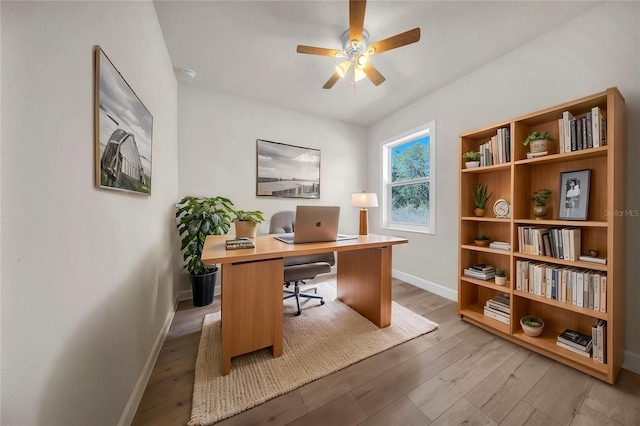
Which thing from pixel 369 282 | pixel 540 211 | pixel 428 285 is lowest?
pixel 428 285

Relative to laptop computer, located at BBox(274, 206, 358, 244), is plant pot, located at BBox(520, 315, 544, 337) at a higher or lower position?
lower

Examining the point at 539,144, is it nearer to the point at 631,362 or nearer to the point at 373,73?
the point at 373,73

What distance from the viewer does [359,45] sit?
1676 millimetres

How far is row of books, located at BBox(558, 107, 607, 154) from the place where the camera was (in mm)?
1371

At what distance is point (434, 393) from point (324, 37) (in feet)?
8.76

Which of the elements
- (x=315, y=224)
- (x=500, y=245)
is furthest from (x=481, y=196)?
(x=315, y=224)

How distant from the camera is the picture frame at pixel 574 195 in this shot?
147 cm

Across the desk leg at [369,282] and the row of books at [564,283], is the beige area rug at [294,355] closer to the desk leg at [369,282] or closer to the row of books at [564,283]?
the desk leg at [369,282]

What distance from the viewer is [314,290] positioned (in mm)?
2721

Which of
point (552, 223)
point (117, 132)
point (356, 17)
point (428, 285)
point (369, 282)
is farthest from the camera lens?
point (428, 285)

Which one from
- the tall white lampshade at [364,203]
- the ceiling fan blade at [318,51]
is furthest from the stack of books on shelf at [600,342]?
the ceiling fan blade at [318,51]

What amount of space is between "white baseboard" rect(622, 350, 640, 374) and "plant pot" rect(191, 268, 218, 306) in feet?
11.0

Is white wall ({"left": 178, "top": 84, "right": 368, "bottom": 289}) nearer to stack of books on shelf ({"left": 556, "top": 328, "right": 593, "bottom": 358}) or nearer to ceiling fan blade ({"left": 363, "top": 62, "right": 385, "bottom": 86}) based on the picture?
ceiling fan blade ({"left": 363, "top": 62, "right": 385, "bottom": 86})

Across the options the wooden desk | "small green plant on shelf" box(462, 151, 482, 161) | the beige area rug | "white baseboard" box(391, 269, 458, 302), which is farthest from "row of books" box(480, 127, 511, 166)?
the beige area rug
